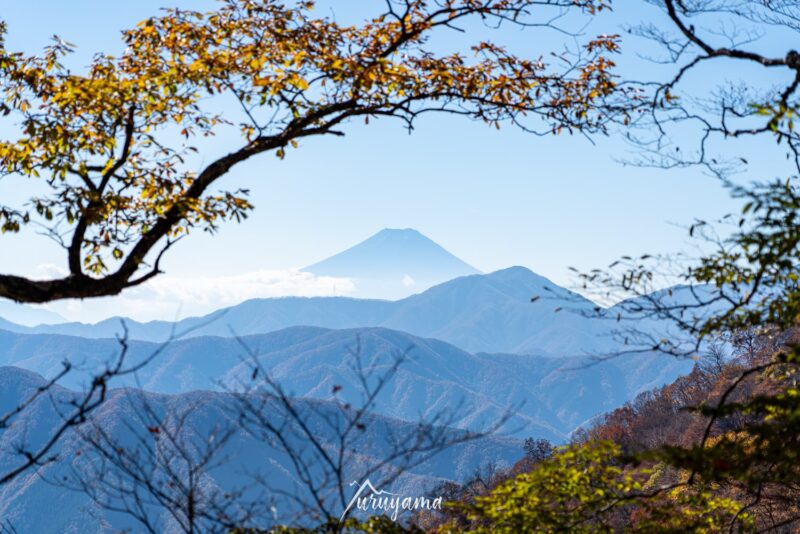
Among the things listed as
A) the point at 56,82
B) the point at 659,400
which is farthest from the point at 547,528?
the point at 659,400

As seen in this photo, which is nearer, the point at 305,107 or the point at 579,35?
the point at 305,107

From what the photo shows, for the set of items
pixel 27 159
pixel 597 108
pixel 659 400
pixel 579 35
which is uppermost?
pixel 579 35

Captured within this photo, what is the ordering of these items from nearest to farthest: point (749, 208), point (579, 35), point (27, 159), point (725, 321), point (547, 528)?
point (749, 208) < point (725, 321) < point (547, 528) < point (27, 159) < point (579, 35)

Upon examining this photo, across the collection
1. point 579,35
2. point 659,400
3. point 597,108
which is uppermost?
point 579,35

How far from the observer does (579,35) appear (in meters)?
9.72

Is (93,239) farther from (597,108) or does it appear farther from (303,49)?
(597,108)

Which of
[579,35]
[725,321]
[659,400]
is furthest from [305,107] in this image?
[659,400]

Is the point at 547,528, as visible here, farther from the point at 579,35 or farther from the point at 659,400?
the point at 659,400

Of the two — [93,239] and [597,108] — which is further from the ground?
[597,108]

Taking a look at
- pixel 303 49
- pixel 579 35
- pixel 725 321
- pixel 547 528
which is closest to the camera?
pixel 725 321

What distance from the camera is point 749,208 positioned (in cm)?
597

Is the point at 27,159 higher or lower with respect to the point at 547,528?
higher

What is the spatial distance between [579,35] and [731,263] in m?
3.64

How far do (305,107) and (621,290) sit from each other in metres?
4.00
